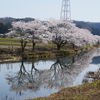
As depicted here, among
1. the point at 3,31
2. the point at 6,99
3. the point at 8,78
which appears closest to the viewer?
A: the point at 6,99

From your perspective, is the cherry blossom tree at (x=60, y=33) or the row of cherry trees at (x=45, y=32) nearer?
the row of cherry trees at (x=45, y=32)

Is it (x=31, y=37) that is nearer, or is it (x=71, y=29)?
(x=31, y=37)

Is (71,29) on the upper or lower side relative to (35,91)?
upper

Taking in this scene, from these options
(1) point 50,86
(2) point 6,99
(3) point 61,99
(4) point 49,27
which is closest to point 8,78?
(1) point 50,86

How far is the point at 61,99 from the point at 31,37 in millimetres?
29616

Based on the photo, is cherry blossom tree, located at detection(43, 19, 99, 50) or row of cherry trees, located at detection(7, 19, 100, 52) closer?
row of cherry trees, located at detection(7, 19, 100, 52)

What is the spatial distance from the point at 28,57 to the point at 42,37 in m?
8.91

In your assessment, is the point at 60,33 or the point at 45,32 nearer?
the point at 45,32

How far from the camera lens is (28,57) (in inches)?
1304

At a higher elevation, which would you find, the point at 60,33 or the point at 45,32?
the point at 45,32

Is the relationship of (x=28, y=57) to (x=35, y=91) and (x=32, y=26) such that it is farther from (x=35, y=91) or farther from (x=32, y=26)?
(x=35, y=91)

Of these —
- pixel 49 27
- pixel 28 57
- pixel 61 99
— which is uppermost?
pixel 49 27

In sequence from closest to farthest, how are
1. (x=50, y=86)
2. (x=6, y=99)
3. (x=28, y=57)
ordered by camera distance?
(x=6, y=99)
(x=50, y=86)
(x=28, y=57)

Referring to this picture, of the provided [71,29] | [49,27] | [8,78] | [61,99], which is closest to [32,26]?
[49,27]
